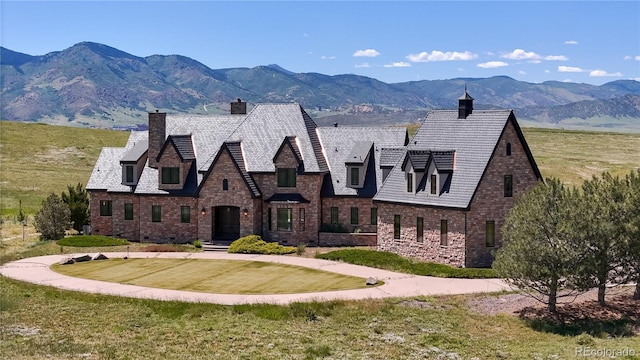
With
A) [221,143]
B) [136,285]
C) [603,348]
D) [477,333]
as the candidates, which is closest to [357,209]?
[221,143]

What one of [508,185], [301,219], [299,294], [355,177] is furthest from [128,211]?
[508,185]

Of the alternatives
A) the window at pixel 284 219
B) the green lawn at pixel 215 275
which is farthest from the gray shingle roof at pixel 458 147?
the green lawn at pixel 215 275

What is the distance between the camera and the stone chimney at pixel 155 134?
5881cm

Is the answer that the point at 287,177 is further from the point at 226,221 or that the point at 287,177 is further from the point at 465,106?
the point at 465,106

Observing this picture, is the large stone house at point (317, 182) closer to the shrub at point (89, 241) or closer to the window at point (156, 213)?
the window at point (156, 213)

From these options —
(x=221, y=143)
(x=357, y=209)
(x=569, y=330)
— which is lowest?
(x=569, y=330)

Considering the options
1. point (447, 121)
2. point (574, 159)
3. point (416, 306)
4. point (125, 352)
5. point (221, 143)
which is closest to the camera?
point (125, 352)

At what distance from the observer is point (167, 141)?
56688 mm

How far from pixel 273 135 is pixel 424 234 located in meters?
18.6

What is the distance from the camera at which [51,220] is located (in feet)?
A: 183

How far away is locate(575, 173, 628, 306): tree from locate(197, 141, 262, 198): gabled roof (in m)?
28.3

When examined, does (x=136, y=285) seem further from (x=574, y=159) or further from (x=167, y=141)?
(x=574, y=159)

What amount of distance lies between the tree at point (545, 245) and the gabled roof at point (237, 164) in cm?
2591

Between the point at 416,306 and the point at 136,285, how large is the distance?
55.8ft
